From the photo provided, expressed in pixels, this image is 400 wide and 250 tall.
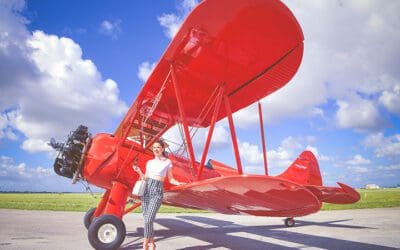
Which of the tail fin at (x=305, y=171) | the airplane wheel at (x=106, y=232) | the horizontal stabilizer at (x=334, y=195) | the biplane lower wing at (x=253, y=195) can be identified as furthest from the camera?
the tail fin at (x=305, y=171)

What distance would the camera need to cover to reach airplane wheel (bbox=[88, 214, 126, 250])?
5027mm

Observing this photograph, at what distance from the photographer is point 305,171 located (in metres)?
9.42

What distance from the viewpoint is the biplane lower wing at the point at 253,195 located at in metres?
3.48

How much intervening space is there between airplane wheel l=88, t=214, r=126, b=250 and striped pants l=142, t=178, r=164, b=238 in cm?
152

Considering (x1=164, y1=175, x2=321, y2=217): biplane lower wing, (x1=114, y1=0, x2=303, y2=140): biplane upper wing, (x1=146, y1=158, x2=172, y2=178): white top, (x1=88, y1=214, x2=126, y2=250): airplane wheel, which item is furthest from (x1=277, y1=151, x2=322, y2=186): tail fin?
(x1=146, y1=158, x2=172, y2=178): white top

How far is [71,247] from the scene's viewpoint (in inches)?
206

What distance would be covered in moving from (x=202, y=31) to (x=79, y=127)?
349 centimetres

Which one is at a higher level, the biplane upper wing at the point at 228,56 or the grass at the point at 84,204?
the biplane upper wing at the point at 228,56

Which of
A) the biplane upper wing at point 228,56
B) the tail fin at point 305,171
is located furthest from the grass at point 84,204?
the tail fin at point 305,171

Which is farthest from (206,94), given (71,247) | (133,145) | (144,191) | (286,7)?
(71,247)

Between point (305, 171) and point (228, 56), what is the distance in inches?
216

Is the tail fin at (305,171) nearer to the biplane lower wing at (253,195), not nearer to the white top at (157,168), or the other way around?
the biplane lower wing at (253,195)

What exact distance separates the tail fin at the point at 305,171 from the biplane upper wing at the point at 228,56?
3310 mm

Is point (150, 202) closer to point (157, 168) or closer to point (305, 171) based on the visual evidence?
point (157, 168)
